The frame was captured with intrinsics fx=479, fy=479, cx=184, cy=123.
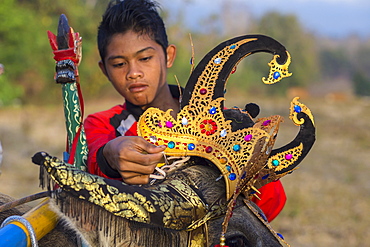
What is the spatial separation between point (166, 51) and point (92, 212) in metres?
1.23

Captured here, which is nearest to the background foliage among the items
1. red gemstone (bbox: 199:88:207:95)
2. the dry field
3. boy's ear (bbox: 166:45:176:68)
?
the dry field

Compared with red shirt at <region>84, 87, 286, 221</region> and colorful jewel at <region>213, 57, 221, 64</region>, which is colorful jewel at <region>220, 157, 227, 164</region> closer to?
colorful jewel at <region>213, 57, 221, 64</region>

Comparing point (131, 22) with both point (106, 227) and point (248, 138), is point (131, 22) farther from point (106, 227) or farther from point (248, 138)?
point (106, 227)

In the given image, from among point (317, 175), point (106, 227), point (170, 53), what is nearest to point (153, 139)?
point (106, 227)

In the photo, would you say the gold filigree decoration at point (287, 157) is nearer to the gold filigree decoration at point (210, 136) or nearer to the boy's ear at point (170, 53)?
the gold filigree decoration at point (210, 136)

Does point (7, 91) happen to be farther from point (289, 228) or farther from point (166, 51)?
point (166, 51)

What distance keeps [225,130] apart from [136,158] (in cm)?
36

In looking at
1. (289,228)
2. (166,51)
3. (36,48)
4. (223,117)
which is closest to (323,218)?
(289,228)

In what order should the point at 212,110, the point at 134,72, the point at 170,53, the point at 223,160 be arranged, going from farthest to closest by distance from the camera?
the point at 170,53 < the point at 134,72 < the point at 212,110 < the point at 223,160

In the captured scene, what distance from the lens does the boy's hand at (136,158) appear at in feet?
5.10

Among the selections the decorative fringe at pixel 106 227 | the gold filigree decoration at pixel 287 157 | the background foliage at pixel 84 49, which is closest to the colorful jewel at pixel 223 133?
the gold filigree decoration at pixel 287 157

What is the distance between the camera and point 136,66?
7.24 feet

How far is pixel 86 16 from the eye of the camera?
2111 centimetres

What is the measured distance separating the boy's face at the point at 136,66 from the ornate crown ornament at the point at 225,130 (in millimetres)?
457
